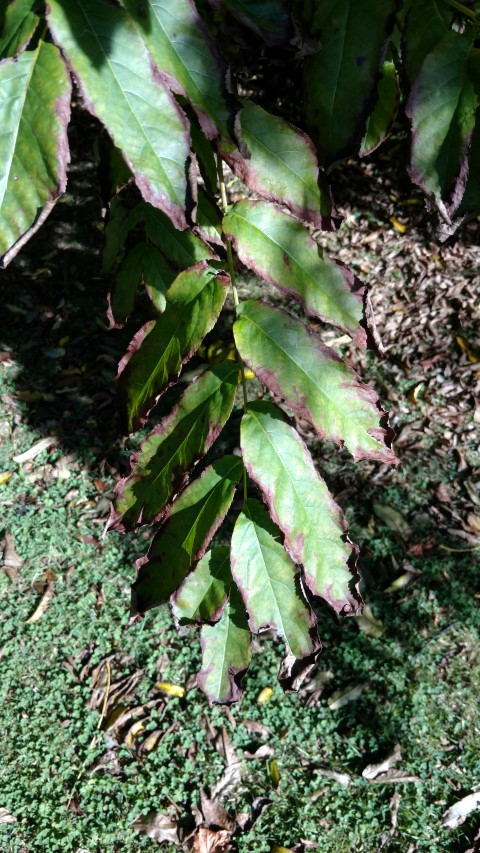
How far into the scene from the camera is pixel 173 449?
1537 millimetres

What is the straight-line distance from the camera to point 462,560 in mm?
3514

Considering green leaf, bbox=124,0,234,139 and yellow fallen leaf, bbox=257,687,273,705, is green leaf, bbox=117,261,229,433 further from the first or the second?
yellow fallen leaf, bbox=257,687,273,705

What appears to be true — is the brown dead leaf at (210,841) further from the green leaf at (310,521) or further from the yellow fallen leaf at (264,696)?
the green leaf at (310,521)

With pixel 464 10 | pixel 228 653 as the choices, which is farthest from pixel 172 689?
pixel 464 10

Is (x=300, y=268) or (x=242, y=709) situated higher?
(x=300, y=268)

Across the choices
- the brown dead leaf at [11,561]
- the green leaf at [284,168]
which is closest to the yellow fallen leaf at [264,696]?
the brown dead leaf at [11,561]

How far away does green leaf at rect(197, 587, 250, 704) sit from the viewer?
5.53 feet

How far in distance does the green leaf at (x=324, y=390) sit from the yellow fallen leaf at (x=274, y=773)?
1.97 metres

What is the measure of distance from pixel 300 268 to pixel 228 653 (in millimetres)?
845

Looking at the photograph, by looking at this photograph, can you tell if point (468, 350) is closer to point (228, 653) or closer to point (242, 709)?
point (242, 709)

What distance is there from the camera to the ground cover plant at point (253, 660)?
9.44ft

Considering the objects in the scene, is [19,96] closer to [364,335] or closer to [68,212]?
[364,335]

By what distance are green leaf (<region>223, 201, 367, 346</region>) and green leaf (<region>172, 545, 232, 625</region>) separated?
60cm

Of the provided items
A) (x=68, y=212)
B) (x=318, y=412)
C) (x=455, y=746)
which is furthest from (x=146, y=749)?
(x=68, y=212)
